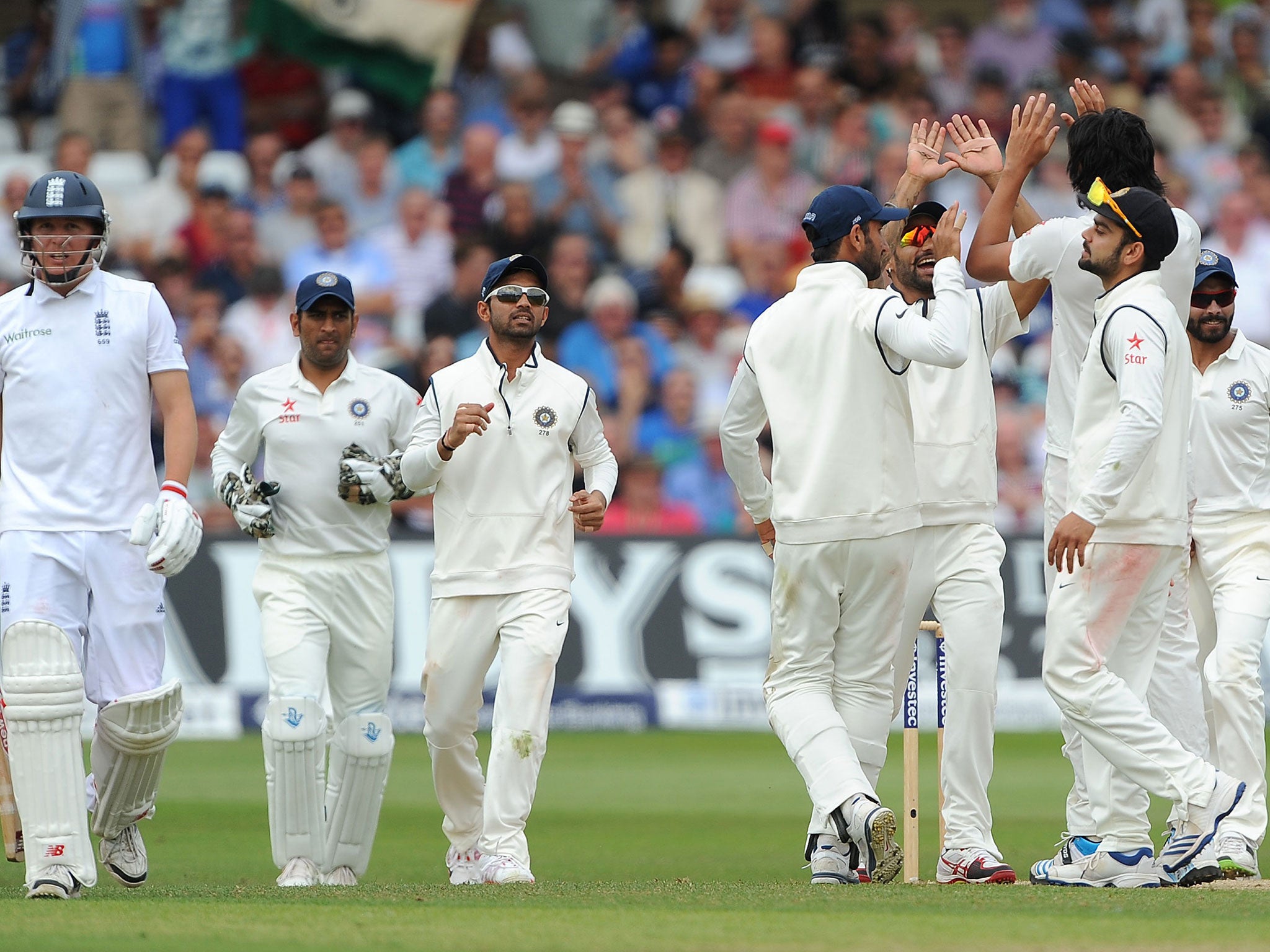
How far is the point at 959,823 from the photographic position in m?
6.93

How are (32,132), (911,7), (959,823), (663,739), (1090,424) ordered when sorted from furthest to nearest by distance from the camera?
(911,7)
(32,132)
(663,739)
(959,823)
(1090,424)

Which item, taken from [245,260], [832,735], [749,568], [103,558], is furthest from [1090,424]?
[245,260]

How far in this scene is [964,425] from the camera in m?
7.36

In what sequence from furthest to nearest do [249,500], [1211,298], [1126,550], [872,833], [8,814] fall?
[1211,298], [249,500], [8,814], [1126,550], [872,833]

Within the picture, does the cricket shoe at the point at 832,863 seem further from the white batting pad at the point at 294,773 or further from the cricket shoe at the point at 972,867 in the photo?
the white batting pad at the point at 294,773

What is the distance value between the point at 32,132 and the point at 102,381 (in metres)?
11.0

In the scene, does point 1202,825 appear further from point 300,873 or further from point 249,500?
point 249,500

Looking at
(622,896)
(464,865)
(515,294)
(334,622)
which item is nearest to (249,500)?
(334,622)

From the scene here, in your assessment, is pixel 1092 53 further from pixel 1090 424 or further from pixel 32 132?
pixel 1090 424

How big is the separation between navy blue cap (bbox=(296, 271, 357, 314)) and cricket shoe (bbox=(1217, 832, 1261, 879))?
151 inches

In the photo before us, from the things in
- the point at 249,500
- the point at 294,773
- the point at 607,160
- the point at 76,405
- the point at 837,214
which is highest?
the point at 607,160

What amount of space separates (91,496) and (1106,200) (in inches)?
142

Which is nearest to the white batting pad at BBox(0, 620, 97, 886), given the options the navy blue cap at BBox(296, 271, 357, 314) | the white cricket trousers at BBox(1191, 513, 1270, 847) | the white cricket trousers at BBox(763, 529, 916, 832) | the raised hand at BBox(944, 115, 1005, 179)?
the navy blue cap at BBox(296, 271, 357, 314)

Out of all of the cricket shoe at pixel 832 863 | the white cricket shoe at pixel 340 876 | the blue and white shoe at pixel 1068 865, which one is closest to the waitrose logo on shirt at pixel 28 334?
the white cricket shoe at pixel 340 876
